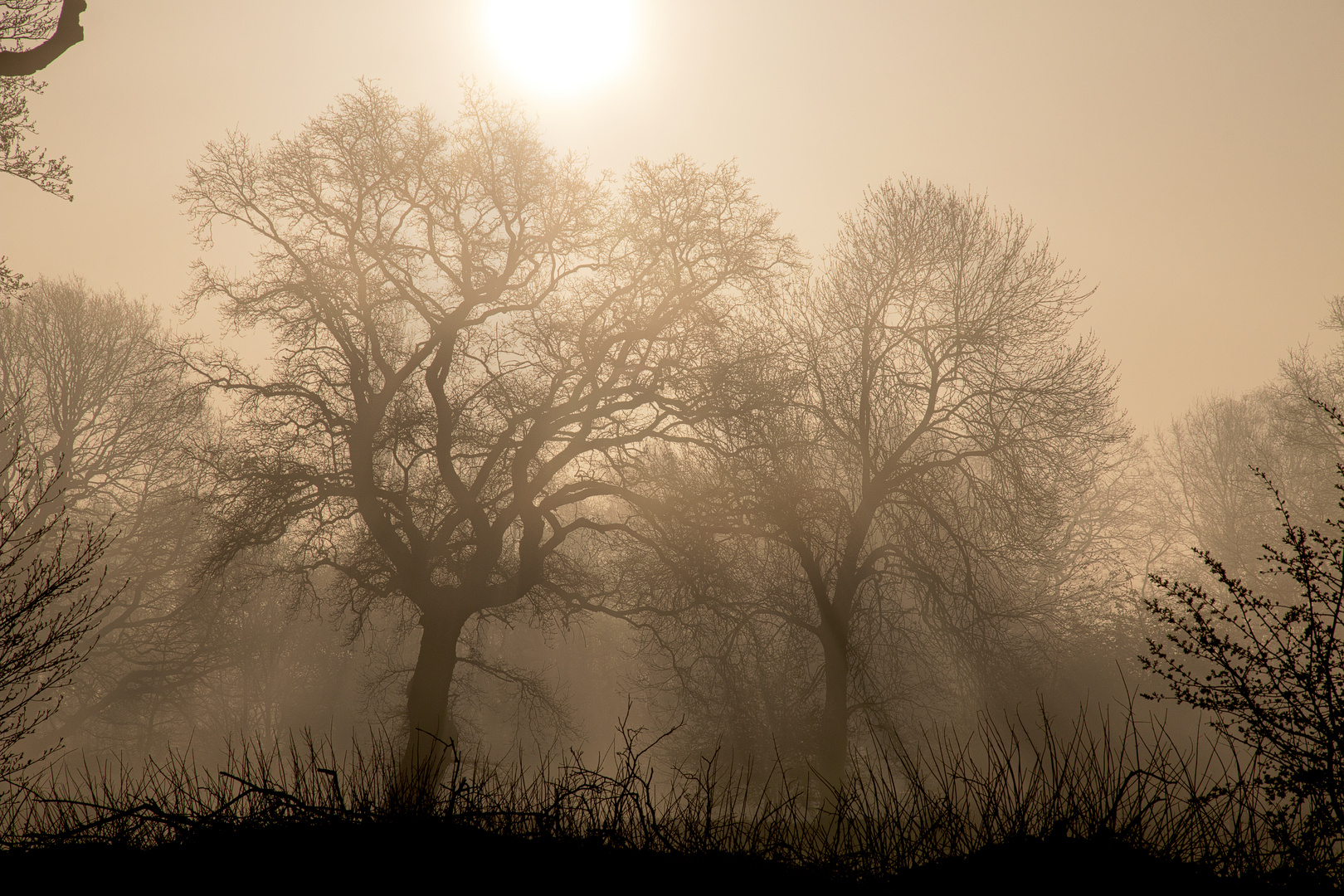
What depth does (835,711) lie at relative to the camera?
41.7 feet

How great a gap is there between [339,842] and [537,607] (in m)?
10.5

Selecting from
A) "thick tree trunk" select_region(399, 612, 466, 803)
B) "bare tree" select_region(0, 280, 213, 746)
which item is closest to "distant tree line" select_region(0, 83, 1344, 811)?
"thick tree trunk" select_region(399, 612, 466, 803)

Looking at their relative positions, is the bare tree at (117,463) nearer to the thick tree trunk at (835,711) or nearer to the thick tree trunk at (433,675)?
the thick tree trunk at (433,675)

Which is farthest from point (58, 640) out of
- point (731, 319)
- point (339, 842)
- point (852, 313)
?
point (852, 313)

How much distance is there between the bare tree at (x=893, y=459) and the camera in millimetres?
12477

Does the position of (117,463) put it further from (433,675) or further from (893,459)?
(893,459)

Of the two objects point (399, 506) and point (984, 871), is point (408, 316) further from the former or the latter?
point (984, 871)

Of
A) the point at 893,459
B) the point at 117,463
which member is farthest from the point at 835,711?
the point at 117,463

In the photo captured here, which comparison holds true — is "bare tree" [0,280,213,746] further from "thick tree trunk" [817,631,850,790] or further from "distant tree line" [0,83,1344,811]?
"thick tree trunk" [817,631,850,790]

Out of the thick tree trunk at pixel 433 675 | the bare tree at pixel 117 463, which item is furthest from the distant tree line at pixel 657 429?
the bare tree at pixel 117 463

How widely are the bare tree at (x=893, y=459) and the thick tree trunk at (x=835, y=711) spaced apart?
0.03 m

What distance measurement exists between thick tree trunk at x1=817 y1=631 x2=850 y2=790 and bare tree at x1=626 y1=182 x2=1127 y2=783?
0.11 feet

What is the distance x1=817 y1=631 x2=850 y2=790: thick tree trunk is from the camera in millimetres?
12414

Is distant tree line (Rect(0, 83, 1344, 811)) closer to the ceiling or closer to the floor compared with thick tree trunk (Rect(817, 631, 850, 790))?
closer to the ceiling
